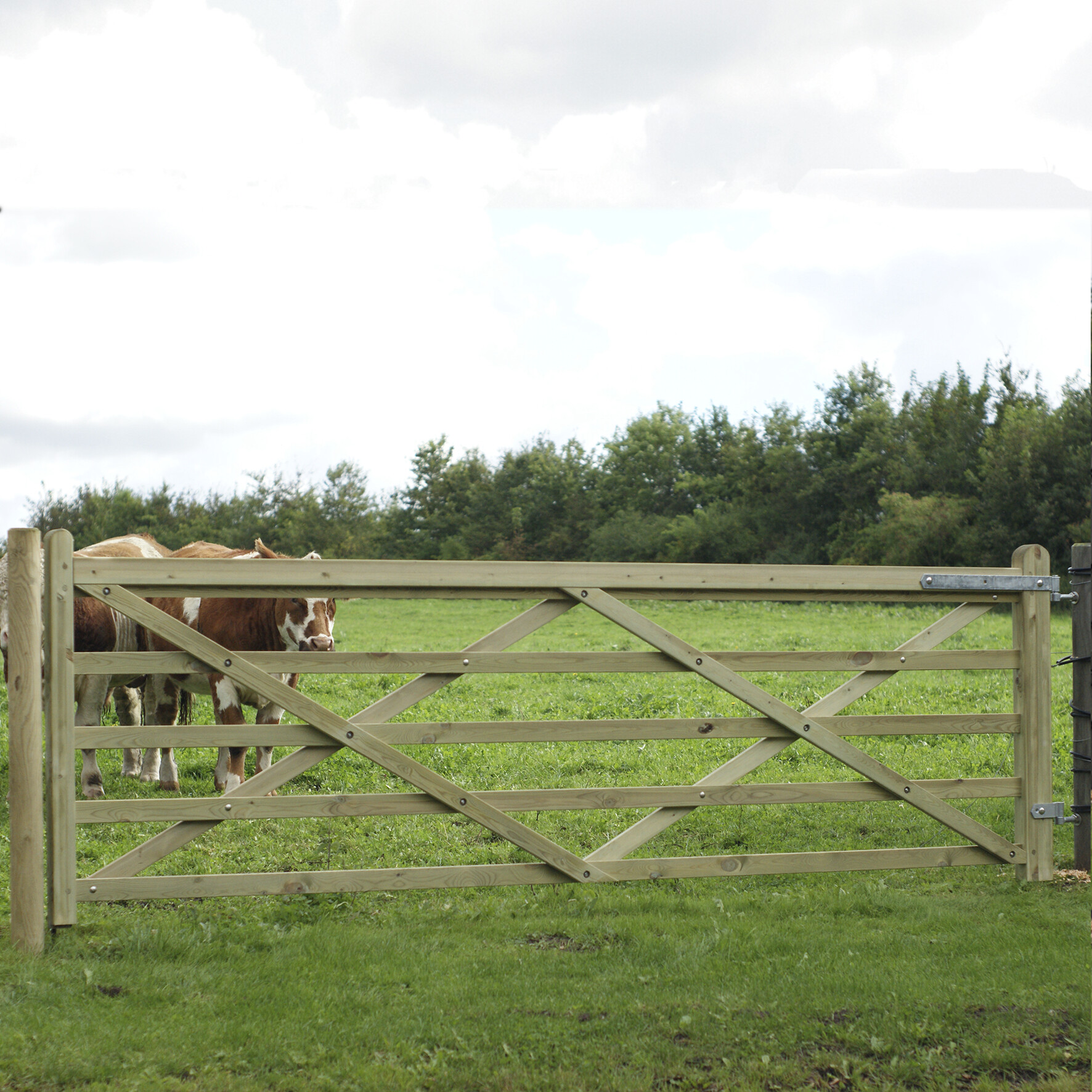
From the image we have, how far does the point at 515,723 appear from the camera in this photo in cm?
510

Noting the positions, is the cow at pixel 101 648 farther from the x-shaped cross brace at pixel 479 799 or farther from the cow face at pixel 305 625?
the x-shaped cross brace at pixel 479 799

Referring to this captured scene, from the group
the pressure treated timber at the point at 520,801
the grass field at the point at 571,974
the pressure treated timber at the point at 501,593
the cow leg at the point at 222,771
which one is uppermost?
the pressure treated timber at the point at 501,593

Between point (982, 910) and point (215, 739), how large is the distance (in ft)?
12.9

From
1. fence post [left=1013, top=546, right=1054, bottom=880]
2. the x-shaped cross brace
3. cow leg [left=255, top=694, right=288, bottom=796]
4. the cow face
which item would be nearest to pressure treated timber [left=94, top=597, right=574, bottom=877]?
the x-shaped cross brace

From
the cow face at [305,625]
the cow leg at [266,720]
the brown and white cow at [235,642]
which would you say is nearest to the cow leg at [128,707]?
the brown and white cow at [235,642]

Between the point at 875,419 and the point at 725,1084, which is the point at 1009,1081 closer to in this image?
the point at 725,1084

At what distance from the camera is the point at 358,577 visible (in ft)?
16.4

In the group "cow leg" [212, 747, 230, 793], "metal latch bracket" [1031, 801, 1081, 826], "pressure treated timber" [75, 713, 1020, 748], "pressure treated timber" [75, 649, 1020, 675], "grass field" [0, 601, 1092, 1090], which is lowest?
"grass field" [0, 601, 1092, 1090]

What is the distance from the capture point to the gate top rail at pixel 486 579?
16.0ft

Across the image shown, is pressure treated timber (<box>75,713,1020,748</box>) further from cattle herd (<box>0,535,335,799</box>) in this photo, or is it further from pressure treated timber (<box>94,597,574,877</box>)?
cattle herd (<box>0,535,335,799</box>)

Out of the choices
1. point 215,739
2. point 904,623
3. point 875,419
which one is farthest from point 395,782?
point 875,419

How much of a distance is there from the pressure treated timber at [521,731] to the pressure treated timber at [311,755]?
84 millimetres

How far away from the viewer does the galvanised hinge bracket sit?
18.5ft

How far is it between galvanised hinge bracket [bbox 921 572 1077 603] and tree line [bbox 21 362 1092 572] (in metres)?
32.1
